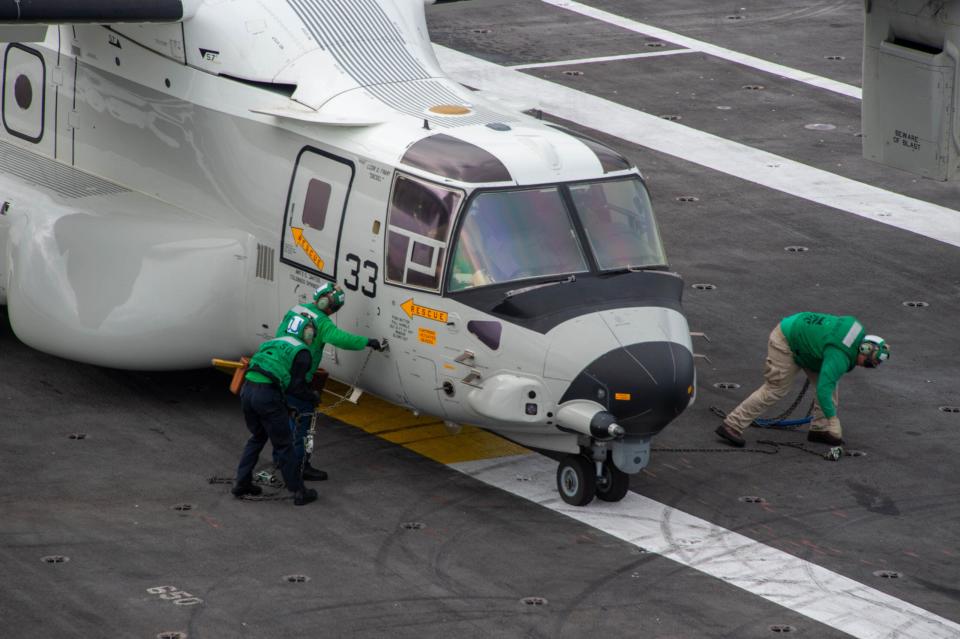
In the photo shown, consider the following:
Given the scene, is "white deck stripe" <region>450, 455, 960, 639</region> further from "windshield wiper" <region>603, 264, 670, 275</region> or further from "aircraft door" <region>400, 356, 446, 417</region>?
"windshield wiper" <region>603, 264, 670, 275</region>

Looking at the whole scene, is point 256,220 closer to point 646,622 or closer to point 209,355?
point 209,355

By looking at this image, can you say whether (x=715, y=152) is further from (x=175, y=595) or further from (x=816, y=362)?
(x=175, y=595)

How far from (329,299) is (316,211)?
105 centimetres

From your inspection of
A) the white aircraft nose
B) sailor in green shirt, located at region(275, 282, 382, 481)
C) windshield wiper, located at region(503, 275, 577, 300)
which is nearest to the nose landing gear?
the white aircraft nose

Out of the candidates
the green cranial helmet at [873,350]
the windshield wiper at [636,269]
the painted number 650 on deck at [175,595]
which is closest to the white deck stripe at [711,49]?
the green cranial helmet at [873,350]

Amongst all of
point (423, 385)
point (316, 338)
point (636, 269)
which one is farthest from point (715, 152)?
point (316, 338)

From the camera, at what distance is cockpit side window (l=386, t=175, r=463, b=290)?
47.2 feet

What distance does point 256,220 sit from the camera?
15805 mm

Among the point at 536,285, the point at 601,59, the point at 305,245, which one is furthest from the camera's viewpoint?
the point at 601,59

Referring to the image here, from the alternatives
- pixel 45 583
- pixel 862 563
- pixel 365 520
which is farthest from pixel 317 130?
pixel 862 563

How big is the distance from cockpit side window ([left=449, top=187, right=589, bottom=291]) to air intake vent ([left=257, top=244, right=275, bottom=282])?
2159 millimetres

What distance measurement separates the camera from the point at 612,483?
14.6 meters

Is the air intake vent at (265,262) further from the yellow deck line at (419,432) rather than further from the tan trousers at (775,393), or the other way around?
the tan trousers at (775,393)

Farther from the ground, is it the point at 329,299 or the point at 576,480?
the point at 329,299
